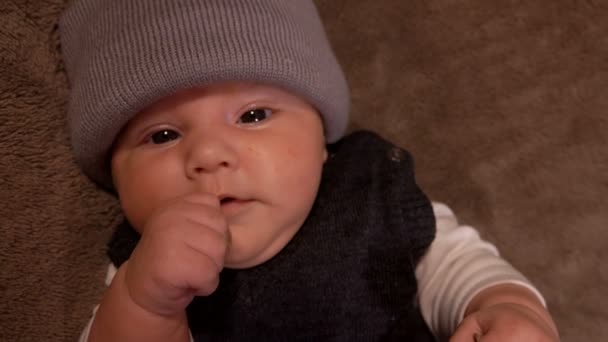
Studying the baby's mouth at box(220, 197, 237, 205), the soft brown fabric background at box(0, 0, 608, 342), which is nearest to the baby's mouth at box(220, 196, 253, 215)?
the baby's mouth at box(220, 197, 237, 205)

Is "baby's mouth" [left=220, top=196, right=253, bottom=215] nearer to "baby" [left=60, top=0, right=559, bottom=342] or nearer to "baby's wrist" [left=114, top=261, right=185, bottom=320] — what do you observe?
"baby" [left=60, top=0, right=559, bottom=342]

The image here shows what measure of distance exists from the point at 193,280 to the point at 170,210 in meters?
0.08

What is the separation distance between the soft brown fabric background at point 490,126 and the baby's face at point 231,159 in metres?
0.12

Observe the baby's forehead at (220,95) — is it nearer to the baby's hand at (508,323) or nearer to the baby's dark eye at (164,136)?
the baby's dark eye at (164,136)

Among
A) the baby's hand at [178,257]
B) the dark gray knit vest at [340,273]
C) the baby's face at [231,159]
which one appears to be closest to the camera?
the baby's hand at [178,257]

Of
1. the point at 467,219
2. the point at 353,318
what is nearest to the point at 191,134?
the point at 353,318

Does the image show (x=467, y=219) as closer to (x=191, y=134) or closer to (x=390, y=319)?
(x=390, y=319)

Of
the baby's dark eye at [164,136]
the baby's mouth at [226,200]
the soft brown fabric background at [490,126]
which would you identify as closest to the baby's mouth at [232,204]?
the baby's mouth at [226,200]

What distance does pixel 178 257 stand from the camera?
566 millimetres

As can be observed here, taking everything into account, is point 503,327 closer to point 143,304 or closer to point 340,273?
point 340,273

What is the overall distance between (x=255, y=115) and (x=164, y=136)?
111 millimetres

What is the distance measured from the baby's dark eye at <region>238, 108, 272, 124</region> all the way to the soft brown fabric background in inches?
9.3

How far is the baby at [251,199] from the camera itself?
2.08 feet

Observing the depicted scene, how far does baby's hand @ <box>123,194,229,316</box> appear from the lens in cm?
56
